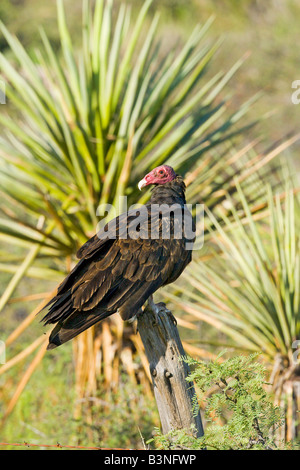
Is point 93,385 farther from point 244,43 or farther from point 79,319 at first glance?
point 244,43

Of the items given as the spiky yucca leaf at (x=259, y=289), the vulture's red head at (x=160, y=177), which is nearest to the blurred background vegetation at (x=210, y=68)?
the spiky yucca leaf at (x=259, y=289)

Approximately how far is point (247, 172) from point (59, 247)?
1642mm

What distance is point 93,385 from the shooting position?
14.6 feet

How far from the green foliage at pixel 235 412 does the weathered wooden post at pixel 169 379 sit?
0.17ft

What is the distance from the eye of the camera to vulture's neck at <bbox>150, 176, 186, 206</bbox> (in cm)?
303

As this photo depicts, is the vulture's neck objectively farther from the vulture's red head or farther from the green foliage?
the green foliage

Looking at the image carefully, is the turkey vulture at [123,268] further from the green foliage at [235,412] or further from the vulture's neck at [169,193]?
the green foliage at [235,412]

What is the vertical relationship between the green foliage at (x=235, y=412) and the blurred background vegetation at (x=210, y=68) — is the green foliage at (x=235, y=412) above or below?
below

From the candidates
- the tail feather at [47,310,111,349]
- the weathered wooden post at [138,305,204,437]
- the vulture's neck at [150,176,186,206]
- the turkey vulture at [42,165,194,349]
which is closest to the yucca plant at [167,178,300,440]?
the vulture's neck at [150,176,186,206]

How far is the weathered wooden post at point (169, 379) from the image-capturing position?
2227 millimetres

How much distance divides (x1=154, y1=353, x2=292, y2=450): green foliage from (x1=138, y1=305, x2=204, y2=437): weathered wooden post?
0.17 ft

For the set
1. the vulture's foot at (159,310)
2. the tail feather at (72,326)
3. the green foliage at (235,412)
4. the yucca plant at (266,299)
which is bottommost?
the green foliage at (235,412)

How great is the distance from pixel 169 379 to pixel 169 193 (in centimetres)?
112

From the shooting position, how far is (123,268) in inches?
99.3
